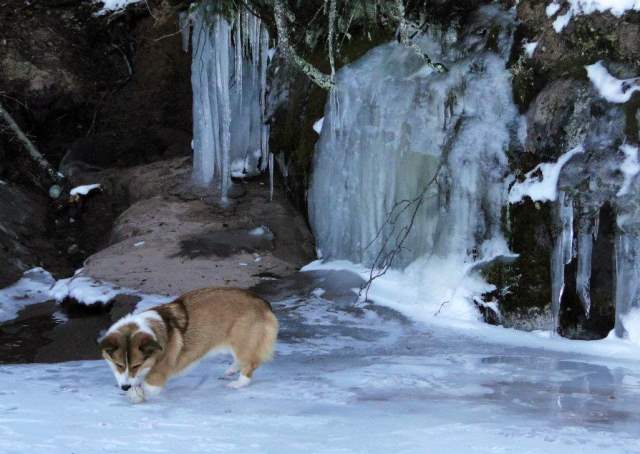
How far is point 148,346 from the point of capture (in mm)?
5098

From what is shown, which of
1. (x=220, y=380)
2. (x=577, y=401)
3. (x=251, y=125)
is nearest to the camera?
(x=577, y=401)

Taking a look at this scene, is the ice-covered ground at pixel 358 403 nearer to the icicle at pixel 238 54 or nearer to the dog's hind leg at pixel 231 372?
the dog's hind leg at pixel 231 372

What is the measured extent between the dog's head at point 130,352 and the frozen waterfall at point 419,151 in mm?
4059

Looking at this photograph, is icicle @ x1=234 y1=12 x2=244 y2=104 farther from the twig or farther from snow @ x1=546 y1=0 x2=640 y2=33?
snow @ x1=546 y1=0 x2=640 y2=33

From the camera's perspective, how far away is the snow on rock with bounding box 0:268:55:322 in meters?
8.91

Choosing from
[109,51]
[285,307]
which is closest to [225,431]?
[285,307]

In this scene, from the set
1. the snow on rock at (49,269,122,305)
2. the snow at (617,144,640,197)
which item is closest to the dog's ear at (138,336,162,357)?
the snow on rock at (49,269,122,305)

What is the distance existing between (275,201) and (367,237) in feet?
5.96

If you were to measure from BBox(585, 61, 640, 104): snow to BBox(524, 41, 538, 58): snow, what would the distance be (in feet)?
2.08

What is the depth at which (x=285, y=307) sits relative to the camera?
8328 millimetres

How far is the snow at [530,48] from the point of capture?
859 cm

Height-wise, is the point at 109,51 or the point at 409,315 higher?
the point at 109,51

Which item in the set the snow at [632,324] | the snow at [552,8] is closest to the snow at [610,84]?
the snow at [552,8]

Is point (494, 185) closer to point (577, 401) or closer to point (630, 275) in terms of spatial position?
point (630, 275)
